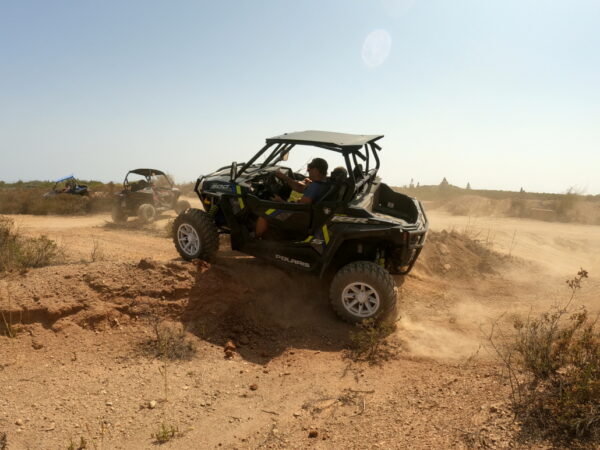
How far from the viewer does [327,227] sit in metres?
5.47

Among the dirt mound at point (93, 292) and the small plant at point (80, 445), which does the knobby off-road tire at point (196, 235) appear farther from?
the small plant at point (80, 445)

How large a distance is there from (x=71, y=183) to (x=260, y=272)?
13.5 m

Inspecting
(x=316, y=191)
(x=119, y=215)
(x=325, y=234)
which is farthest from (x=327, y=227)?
(x=119, y=215)

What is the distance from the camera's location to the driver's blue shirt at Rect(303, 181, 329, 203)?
5.61 metres

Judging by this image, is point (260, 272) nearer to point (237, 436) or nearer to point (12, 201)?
point (237, 436)

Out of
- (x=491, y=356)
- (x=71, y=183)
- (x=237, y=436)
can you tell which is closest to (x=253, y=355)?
(x=237, y=436)

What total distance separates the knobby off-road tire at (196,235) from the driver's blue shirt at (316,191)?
155 centimetres

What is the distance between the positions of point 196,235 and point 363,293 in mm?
2570

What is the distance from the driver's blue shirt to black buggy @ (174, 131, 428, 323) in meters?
0.07

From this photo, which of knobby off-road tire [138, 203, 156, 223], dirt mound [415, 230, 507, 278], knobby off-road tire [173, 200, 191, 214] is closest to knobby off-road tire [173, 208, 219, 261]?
dirt mound [415, 230, 507, 278]

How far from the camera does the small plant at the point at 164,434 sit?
3172 millimetres

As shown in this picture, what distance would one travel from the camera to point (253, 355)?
15.7 feet

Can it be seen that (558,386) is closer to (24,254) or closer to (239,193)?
(239,193)

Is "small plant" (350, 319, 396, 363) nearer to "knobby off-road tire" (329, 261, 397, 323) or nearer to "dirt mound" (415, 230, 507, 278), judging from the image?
"knobby off-road tire" (329, 261, 397, 323)
